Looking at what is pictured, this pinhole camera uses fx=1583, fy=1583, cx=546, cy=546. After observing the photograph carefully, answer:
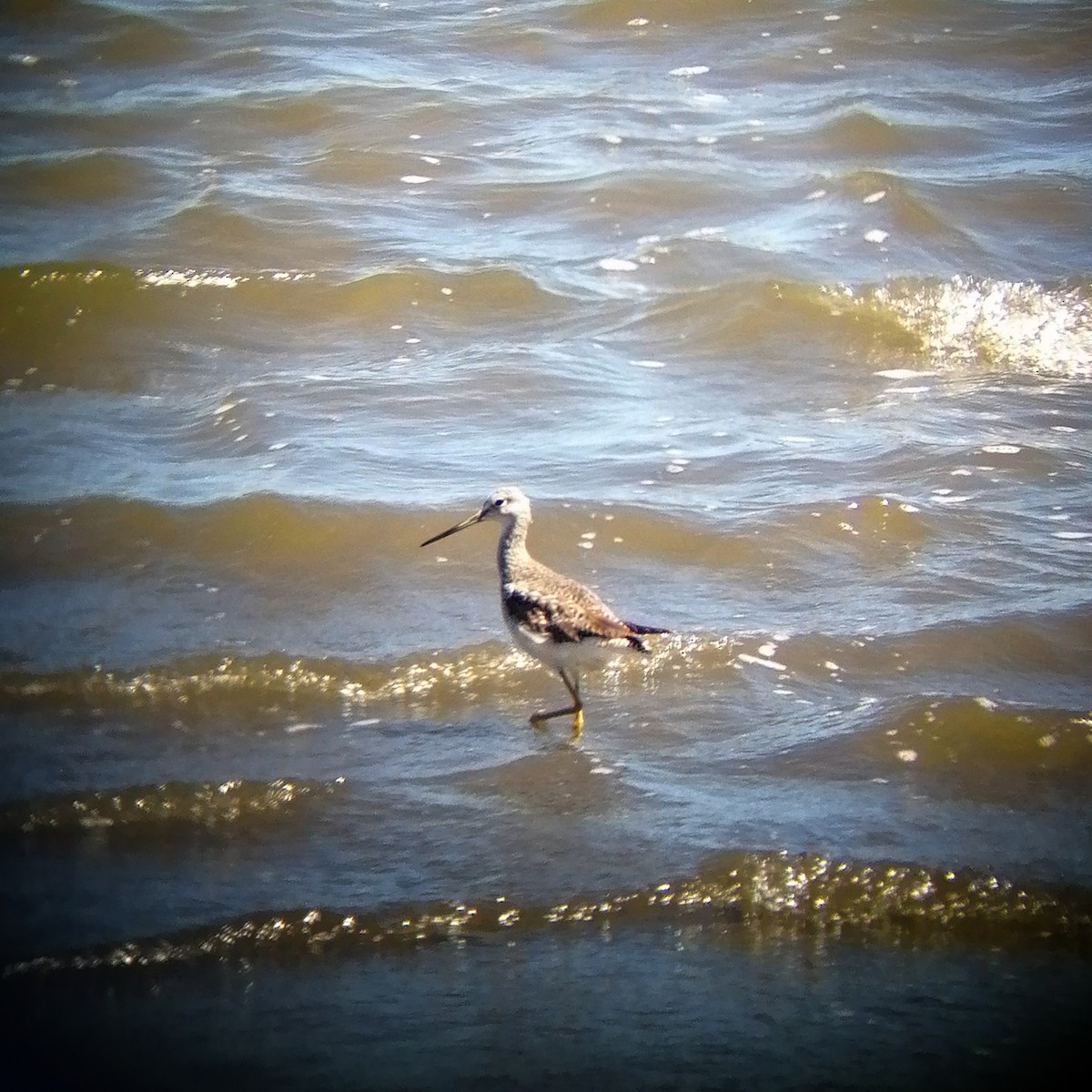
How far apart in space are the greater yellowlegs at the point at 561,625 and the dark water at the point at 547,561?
21 centimetres

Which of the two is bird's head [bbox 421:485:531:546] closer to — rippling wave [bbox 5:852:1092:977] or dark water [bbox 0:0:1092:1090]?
dark water [bbox 0:0:1092:1090]

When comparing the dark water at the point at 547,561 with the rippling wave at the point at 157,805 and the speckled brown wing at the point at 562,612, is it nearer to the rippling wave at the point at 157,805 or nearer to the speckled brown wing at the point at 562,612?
the rippling wave at the point at 157,805

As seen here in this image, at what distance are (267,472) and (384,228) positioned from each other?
3.46 meters

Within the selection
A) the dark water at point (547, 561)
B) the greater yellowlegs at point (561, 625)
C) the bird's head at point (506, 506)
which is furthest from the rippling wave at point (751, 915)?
the bird's head at point (506, 506)

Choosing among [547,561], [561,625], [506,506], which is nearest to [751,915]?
[561,625]

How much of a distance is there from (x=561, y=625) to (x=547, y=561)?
1.29 m

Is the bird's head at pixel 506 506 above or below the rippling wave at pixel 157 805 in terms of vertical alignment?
above

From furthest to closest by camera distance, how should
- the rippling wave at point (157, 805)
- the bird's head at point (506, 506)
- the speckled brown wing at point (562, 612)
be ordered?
the bird's head at point (506, 506), the speckled brown wing at point (562, 612), the rippling wave at point (157, 805)

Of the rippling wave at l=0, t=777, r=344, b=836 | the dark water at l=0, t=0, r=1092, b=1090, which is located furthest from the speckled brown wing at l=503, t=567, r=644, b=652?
the rippling wave at l=0, t=777, r=344, b=836

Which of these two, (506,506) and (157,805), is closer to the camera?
(157,805)

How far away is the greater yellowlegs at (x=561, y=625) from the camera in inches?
213

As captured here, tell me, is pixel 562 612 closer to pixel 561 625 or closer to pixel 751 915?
pixel 561 625

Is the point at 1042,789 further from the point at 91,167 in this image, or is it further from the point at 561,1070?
the point at 91,167

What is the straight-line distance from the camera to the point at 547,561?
671 cm
